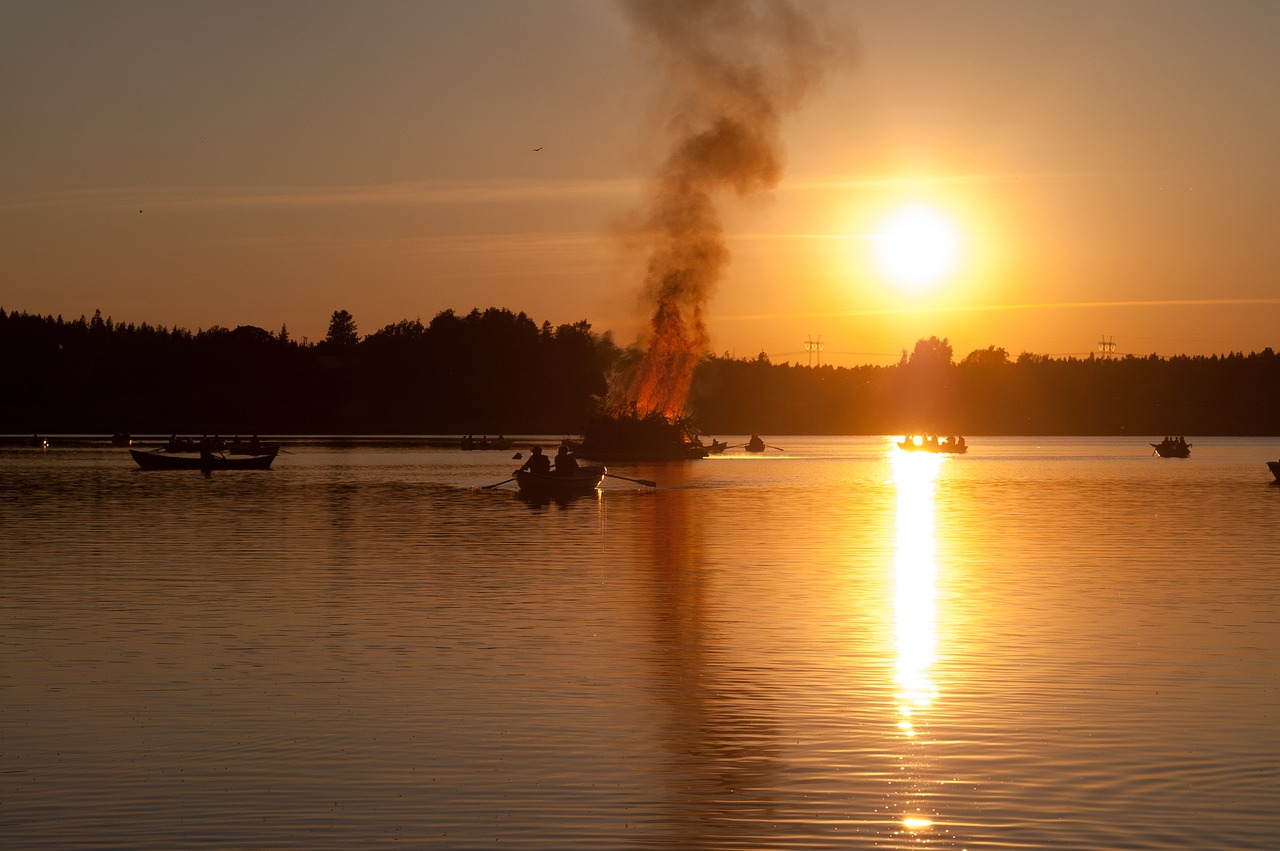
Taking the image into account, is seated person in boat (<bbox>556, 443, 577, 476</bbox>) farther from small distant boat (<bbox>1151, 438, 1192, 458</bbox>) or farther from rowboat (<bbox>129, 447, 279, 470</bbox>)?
small distant boat (<bbox>1151, 438, 1192, 458</bbox>)

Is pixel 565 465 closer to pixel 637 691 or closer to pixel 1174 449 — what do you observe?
pixel 637 691

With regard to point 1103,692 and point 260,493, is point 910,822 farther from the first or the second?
point 260,493

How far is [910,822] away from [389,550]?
32.8 meters

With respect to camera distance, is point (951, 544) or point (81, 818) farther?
point (951, 544)

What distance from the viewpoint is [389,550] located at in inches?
1781

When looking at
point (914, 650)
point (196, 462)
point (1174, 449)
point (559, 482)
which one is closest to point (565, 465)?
point (559, 482)

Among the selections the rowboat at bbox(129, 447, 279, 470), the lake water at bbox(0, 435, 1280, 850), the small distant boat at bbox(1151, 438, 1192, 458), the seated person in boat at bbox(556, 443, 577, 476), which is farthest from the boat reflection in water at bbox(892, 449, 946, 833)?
the small distant boat at bbox(1151, 438, 1192, 458)

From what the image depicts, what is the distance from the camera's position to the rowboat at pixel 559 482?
7419 cm

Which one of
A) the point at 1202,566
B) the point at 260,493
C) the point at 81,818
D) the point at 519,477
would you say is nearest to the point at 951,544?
the point at 1202,566

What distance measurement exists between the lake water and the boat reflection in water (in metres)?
0.09

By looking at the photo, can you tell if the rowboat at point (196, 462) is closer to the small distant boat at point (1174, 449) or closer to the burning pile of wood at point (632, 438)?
the burning pile of wood at point (632, 438)

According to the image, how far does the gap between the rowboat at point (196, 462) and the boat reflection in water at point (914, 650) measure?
63.7 metres

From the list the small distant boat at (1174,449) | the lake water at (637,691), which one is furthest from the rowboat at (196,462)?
the small distant boat at (1174,449)

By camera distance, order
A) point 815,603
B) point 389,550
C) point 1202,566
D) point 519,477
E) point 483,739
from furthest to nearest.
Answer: point 519,477
point 389,550
point 1202,566
point 815,603
point 483,739
